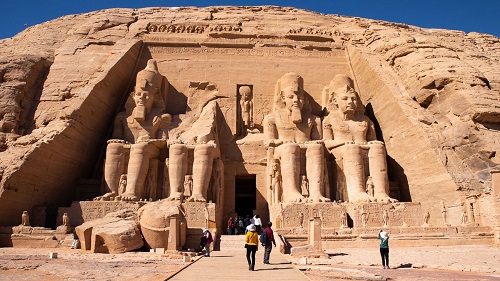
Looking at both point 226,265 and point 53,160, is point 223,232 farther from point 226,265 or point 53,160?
point 226,265

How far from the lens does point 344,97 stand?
13.8 m

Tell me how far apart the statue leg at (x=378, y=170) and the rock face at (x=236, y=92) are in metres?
0.87

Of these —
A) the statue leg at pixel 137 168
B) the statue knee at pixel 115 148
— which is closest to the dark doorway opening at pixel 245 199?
the statue leg at pixel 137 168

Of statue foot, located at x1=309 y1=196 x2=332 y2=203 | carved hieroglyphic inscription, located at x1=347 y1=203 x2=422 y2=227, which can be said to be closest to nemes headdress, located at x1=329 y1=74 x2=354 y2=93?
statue foot, located at x1=309 y1=196 x2=332 y2=203

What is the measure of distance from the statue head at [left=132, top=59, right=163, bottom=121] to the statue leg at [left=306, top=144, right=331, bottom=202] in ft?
17.0

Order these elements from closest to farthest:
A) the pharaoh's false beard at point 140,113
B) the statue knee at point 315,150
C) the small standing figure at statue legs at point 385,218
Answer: the small standing figure at statue legs at point 385,218
the statue knee at point 315,150
the pharaoh's false beard at point 140,113

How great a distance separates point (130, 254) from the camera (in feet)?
25.8

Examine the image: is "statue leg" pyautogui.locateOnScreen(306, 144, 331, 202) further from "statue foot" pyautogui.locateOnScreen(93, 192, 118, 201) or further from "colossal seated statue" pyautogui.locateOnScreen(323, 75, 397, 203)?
"statue foot" pyautogui.locateOnScreen(93, 192, 118, 201)

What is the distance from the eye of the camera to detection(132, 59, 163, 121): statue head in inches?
540

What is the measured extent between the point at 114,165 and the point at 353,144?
683cm

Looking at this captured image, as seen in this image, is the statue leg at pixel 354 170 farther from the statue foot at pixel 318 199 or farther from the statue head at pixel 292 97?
the statue head at pixel 292 97

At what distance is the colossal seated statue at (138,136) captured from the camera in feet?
40.7

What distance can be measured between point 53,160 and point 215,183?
4446 mm

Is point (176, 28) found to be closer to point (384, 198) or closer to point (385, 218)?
point (384, 198)
